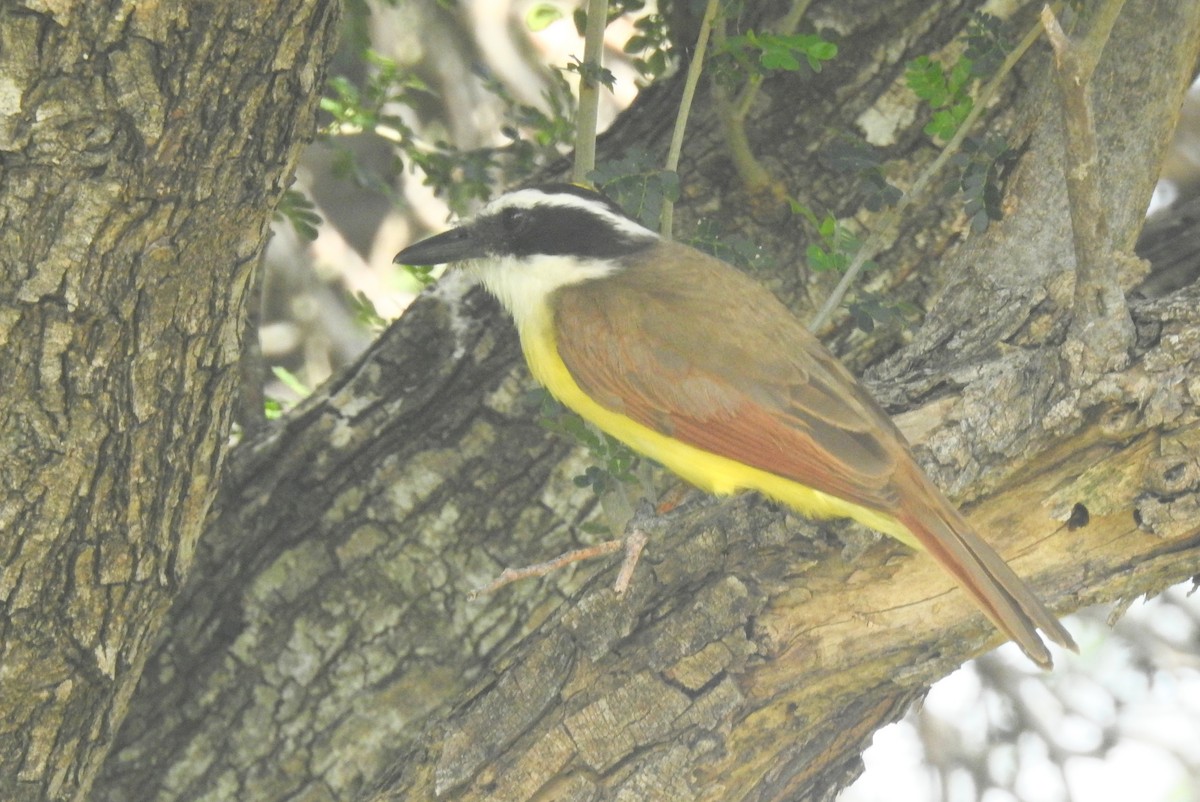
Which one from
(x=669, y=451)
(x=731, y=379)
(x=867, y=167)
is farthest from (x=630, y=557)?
(x=867, y=167)

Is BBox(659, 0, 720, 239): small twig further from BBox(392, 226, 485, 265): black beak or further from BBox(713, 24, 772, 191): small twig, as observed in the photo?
BBox(392, 226, 485, 265): black beak

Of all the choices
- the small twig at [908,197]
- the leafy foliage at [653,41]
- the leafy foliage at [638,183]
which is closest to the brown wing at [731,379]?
the small twig at [908,197]

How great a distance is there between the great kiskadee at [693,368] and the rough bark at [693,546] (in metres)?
0.14

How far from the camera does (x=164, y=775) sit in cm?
445

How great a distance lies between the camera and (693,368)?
3.89 meters

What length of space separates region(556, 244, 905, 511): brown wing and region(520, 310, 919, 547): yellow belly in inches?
1.2

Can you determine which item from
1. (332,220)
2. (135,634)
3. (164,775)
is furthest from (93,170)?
(332,220)

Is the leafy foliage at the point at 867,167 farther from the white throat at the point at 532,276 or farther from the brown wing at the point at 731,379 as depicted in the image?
the white throat at the point at 532,276

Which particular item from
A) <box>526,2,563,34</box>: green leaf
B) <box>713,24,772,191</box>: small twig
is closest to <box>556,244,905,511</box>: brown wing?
<box>713,24,772,191</box>: small twig

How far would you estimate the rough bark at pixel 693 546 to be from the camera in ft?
10.4

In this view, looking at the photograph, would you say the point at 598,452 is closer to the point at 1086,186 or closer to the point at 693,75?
the point at 693,75

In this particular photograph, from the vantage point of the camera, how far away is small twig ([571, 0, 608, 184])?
12.9 ft

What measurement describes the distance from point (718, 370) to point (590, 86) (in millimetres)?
851

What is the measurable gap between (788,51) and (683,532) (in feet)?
4.32
